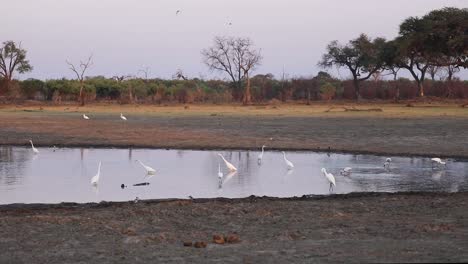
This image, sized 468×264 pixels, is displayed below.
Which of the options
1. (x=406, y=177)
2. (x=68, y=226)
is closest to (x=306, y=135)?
(x=406, y=177)

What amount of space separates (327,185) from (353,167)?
13.2 ft

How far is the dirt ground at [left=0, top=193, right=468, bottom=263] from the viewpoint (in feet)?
28.2

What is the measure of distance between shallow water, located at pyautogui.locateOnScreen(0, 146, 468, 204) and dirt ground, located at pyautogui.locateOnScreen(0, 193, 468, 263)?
219 cm

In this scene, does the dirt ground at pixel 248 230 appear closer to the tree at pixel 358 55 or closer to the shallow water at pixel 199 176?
the shallow water at pixel 199 176

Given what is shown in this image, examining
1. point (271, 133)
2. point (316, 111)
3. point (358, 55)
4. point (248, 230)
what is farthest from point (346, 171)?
point (358, 55)

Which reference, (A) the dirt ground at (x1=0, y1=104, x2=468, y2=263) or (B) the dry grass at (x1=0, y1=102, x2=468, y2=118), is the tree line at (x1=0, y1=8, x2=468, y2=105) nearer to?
(B) the dry grass at (x1=0, y1=102, x2=468, y2=118)

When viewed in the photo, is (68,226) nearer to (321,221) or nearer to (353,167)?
(321,221)

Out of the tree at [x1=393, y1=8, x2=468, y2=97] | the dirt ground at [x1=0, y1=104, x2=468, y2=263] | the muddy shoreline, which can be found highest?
the tree at [x1=393, y1=8, x2=468, y2=97]

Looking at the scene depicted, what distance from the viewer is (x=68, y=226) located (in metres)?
10.8

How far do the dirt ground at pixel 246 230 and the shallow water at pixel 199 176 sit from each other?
86.4 inches

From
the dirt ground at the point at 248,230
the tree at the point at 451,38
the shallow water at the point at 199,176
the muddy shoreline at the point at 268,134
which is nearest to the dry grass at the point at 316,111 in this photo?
the muddy shoreline at the point at 268,134

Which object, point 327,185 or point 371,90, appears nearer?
point 327,185

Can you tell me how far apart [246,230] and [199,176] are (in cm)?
844

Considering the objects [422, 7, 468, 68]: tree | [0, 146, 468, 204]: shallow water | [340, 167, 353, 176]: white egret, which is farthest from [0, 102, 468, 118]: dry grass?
[340, 167, 353, 176]: white egret
